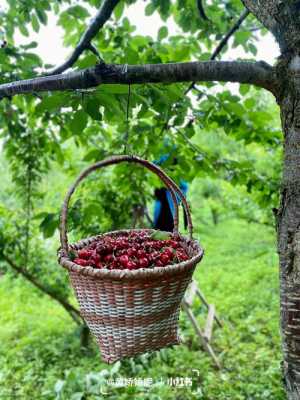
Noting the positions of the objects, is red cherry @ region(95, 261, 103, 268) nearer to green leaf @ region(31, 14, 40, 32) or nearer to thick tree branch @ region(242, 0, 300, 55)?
thick tree branch @ region(242, 0, 300, 55)

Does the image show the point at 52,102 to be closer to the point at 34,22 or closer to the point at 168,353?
the point at 34,22

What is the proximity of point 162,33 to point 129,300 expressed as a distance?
5.70 feet

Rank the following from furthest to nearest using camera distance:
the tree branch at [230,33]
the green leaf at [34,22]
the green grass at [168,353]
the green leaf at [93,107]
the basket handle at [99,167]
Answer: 1. the green grass at [168,353]
2. the green leaf at [34,22]
3. the tree branch at [230,33]
4. the green leaf at [93,107]
5. the basket handle at [99,167]

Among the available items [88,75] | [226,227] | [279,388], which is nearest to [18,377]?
[279,388]

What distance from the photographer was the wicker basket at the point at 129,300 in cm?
95

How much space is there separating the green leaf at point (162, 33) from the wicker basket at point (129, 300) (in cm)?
137

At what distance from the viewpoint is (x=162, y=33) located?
7.43 feet

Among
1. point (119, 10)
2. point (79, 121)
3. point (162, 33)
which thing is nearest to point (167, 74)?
point (79, 121)

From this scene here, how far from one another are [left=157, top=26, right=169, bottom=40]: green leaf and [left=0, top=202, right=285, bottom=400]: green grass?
2266 mm

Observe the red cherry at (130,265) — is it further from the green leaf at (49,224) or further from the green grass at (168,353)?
the green grass at (168,353)

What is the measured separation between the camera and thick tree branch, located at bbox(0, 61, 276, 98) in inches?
40.1

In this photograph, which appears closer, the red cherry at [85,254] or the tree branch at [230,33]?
the red cherry at [85,254]

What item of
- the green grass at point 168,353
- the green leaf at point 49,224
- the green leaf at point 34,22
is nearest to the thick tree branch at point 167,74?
the green leaf at point 49,224

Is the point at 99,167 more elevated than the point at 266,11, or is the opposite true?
the point at 266,11
